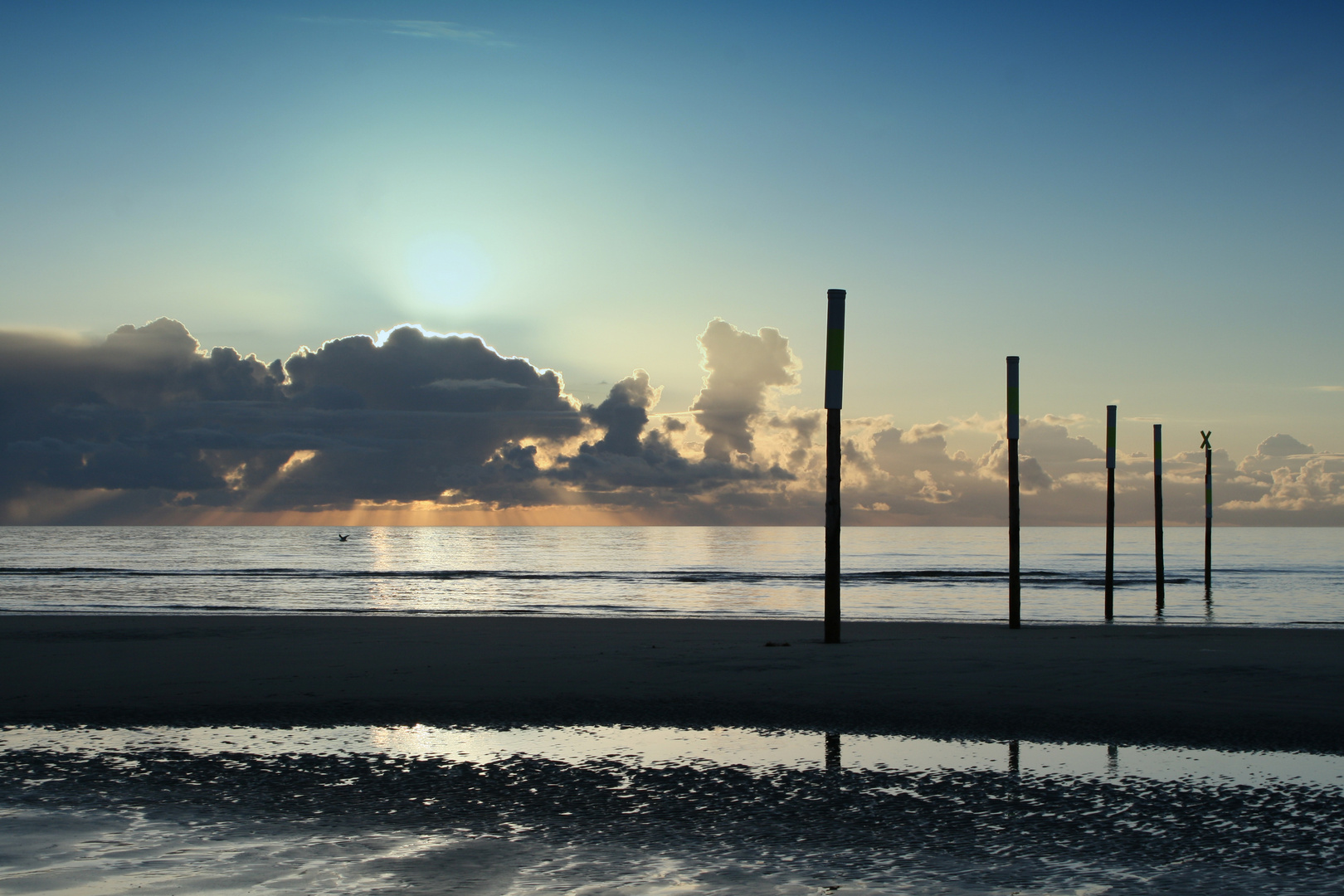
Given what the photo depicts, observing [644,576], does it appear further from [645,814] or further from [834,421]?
[645,814]

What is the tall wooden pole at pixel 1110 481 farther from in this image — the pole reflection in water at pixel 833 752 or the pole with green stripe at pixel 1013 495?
the pole reflection in water at pixel 833 752

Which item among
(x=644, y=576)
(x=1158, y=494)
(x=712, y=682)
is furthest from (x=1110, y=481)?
(x=644, y=576)

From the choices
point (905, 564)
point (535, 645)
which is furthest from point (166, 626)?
point (905, 564)

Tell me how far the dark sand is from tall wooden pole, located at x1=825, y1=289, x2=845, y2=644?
1.62 metres

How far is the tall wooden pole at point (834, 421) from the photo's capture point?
16.7 metres

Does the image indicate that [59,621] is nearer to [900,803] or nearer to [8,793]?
[8,793]

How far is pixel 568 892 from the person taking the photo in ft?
15.7

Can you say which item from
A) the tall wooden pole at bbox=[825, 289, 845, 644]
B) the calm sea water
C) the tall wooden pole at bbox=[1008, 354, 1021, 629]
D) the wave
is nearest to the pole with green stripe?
the tall wooden pole at bbox=[1008, 354, 1021, 629]

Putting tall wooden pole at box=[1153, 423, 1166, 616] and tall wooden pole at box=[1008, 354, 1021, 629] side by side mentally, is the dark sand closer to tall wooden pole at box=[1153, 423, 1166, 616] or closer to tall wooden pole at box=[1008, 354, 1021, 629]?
tall wooden pole at box=[1008, 354, 1021, 629]

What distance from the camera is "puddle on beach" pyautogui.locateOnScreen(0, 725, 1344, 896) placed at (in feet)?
16.6

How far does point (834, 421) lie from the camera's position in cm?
1691

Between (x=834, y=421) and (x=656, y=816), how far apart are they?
444 inches

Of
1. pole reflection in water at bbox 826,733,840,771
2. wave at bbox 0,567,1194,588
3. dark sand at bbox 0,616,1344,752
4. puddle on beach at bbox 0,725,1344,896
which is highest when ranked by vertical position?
puddle on beach at bbox 0,725,1344,896

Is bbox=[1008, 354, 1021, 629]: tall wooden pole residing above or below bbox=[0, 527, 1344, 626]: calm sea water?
above
